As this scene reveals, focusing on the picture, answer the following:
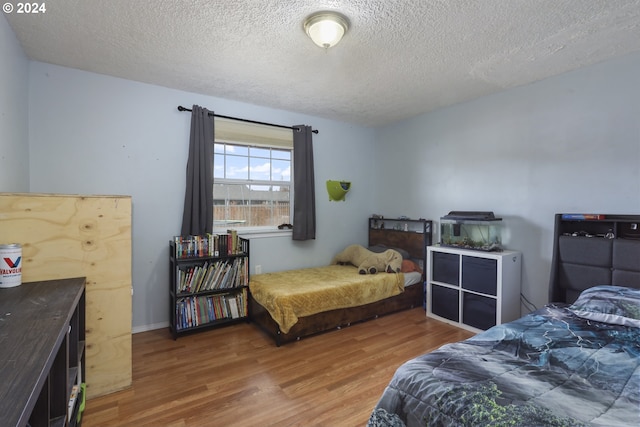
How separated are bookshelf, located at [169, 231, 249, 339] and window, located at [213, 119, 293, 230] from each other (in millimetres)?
447

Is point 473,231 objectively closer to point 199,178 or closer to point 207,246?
point 207,246

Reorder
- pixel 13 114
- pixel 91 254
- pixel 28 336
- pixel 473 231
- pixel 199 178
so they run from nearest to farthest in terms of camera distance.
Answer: pixel 28 336 → pixel 91 254 → pixel 13 114 → pixel 199 178 → pixel 473 231

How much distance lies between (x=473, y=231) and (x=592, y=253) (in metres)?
1.03

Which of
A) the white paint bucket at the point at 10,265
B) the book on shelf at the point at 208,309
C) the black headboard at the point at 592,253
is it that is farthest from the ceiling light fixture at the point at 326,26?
the book on shelf at the point at 208,309

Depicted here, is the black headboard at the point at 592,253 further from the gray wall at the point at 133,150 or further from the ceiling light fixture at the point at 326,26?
the gray wall at the point at 133,150

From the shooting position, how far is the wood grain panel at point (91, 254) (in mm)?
1699

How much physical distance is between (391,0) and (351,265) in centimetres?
299

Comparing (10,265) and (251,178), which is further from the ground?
(251,178)

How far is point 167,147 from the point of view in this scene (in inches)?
120

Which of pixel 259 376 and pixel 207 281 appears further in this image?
pixel 207 281

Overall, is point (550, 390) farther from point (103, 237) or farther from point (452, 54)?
point (103, 237)

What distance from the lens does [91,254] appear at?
1.88 metres

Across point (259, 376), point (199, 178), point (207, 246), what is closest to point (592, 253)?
point (259, 376)

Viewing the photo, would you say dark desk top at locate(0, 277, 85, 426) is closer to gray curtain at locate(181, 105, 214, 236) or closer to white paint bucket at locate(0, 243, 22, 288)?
white paint bucket at locate(0, 243, 22, 288)
